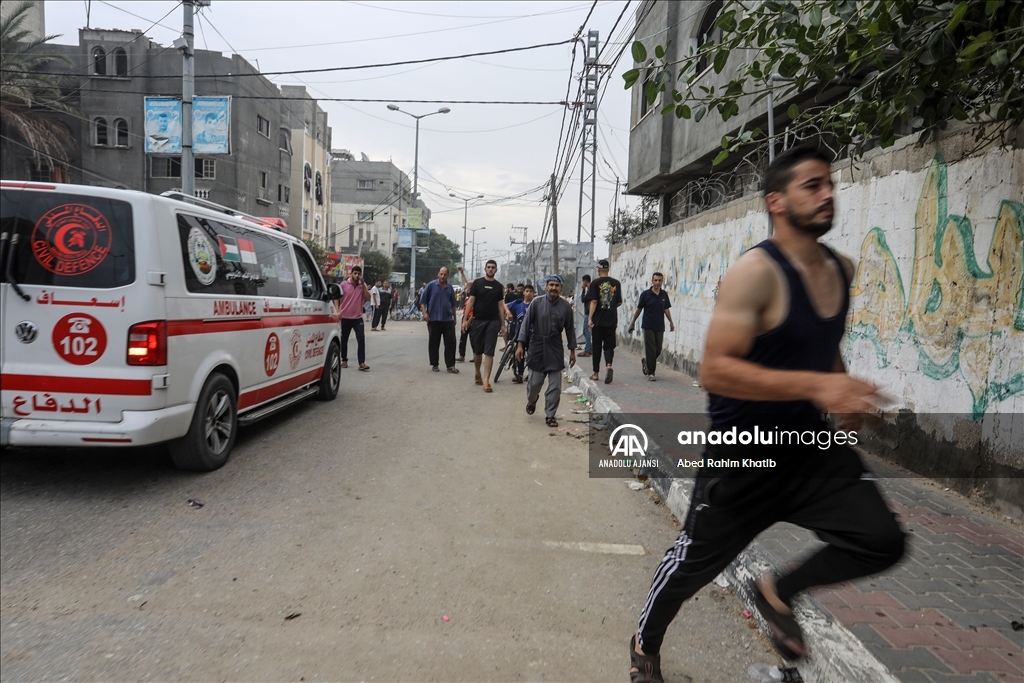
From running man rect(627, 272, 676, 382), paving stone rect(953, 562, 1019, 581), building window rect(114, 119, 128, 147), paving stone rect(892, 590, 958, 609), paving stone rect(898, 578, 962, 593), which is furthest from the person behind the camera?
building window rect(114, 119, 128, 147)

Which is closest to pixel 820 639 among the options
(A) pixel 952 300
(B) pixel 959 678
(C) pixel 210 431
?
(B) pixel 959 678

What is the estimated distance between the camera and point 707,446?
7.97ft

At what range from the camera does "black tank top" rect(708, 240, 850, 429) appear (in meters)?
2.07

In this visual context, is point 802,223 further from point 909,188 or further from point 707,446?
point 909,188

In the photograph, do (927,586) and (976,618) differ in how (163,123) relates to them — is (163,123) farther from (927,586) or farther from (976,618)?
(976,618)

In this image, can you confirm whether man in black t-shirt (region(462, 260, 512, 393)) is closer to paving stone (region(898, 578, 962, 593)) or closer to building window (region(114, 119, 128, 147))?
paving stone (region(898, 578, 962, 593))

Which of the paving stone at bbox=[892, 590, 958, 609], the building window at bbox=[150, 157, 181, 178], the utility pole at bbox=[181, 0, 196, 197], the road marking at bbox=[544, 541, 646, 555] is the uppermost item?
the building window at bbox=[150, 157, 181, 178]

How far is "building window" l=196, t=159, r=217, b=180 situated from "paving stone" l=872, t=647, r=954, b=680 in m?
35.2

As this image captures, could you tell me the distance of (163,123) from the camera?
16.2 meters

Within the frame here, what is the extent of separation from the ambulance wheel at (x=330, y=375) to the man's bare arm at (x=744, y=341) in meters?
7.04

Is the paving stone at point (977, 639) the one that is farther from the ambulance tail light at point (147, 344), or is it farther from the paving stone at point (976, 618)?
the ambulance tail light at point (147, 344)

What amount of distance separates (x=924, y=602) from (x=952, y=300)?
2.89 m

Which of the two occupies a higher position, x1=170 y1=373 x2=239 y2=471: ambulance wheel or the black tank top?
the black tank top

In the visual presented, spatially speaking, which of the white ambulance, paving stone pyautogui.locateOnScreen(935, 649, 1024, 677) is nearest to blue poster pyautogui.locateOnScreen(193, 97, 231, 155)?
the white ambulance
